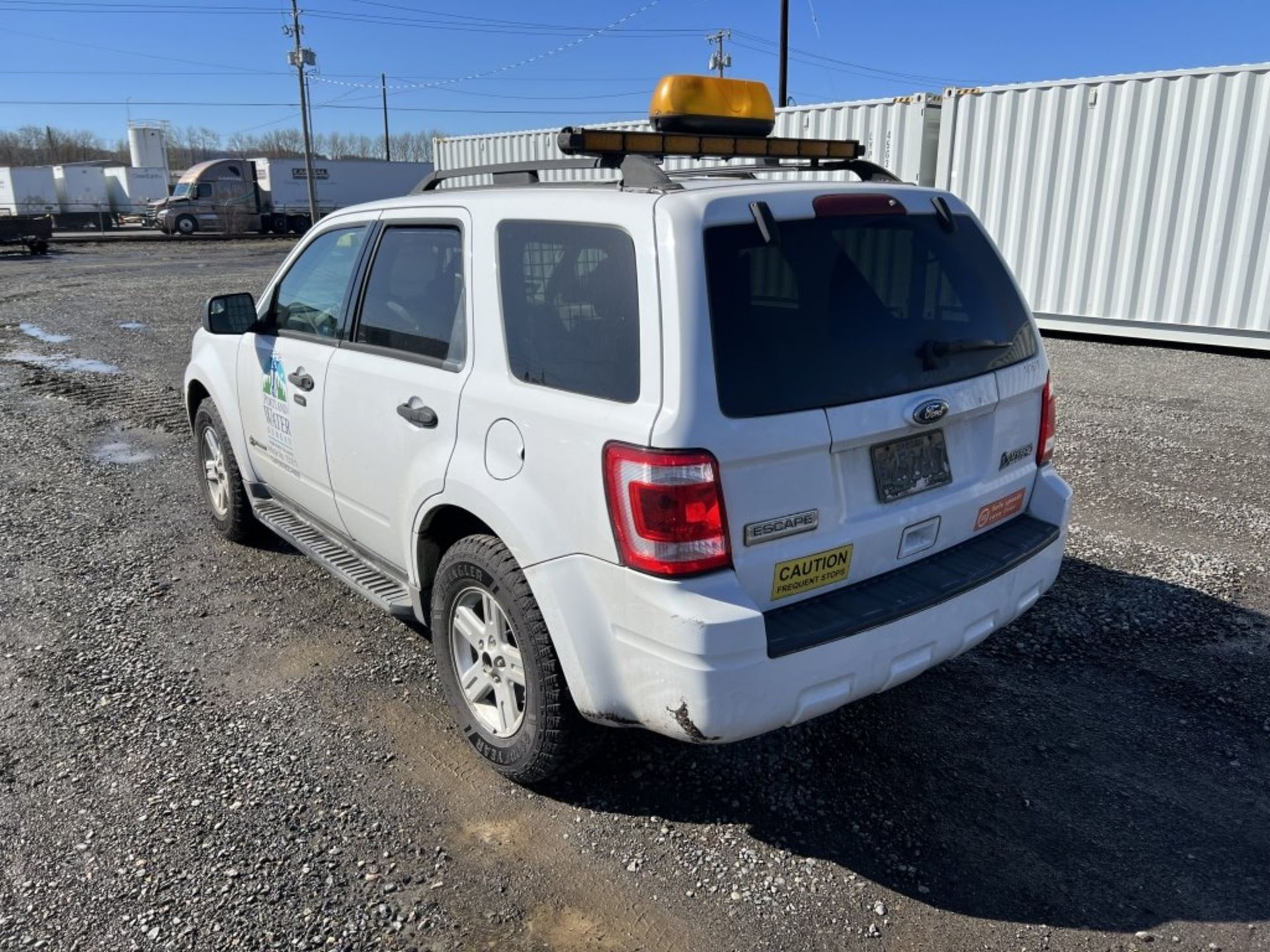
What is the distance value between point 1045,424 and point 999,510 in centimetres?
41

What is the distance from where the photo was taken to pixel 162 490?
6316 mm

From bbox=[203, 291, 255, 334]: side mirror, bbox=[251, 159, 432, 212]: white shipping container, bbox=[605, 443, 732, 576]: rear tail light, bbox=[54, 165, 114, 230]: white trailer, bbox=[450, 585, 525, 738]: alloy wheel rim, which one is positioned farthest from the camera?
bbox=[54, 165, 114, 230]: white trailer

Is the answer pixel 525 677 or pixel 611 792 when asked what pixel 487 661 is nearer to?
pixel 525 677

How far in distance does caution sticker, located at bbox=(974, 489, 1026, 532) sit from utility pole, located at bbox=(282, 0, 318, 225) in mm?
44310

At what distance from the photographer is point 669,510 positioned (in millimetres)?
2471

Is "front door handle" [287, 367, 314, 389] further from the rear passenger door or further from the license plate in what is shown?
the license plate

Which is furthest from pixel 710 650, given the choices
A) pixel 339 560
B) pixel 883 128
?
pixel 883 128

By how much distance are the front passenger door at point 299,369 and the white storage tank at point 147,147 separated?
67921 millimetres

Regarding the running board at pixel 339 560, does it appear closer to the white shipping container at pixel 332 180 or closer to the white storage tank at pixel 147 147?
the white shipping container at pixel 332 180

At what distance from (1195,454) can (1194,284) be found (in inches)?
216

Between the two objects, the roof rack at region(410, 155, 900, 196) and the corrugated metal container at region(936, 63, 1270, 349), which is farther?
the corrugated metal container at region(936, 63, 1270, 349)

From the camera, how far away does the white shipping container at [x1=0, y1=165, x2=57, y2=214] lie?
51031 millimetres

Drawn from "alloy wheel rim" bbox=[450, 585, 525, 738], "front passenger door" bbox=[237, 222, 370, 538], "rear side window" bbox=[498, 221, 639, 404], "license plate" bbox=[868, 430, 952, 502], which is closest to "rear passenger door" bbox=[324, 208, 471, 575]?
"front passenger door" bbox=[237, 222, 370, 538]

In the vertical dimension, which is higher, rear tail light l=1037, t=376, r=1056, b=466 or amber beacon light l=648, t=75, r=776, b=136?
amber beacon light l=648, t=75, r=776, b=136
